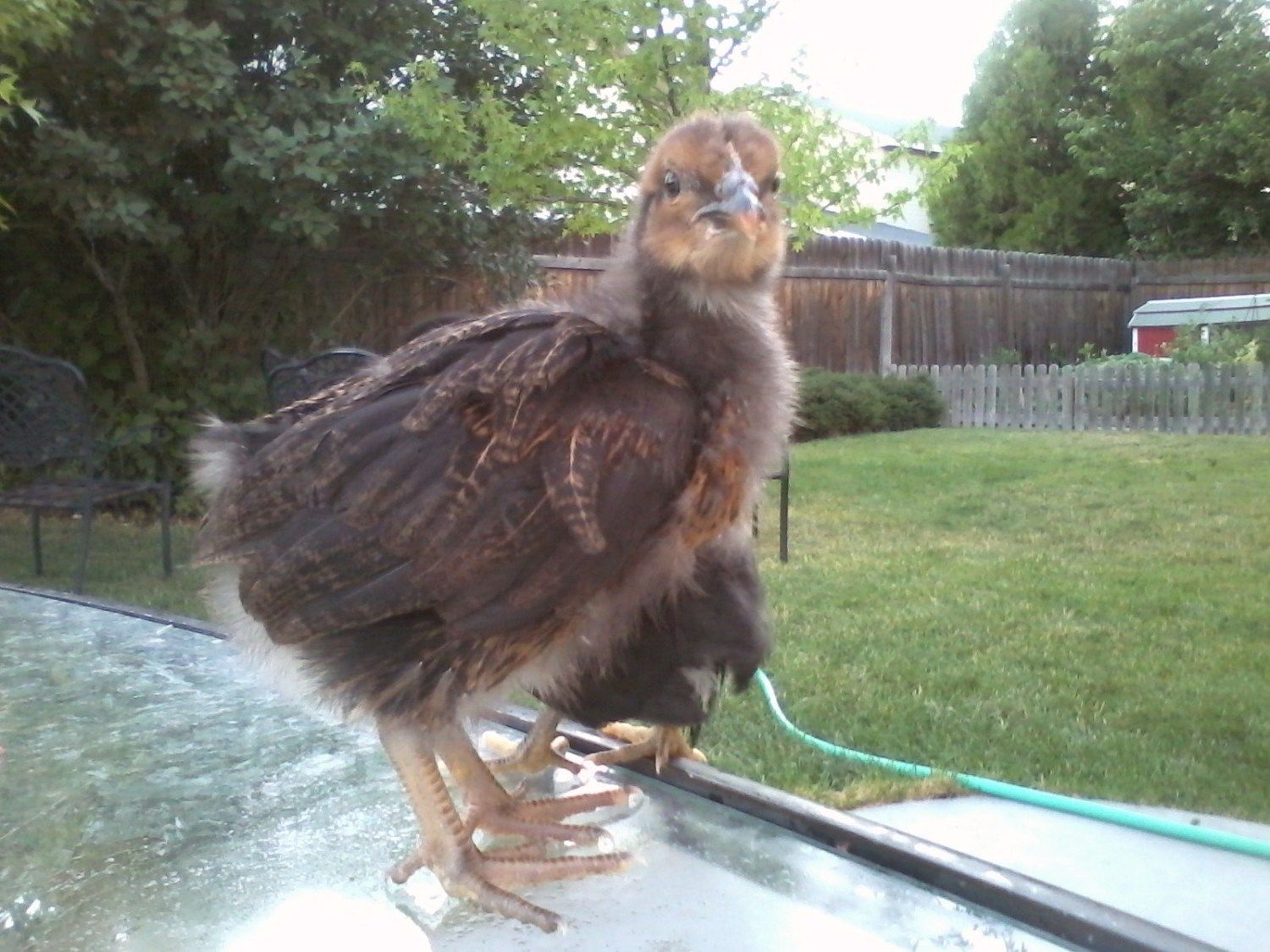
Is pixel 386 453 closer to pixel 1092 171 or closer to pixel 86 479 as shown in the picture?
pixel 86 479

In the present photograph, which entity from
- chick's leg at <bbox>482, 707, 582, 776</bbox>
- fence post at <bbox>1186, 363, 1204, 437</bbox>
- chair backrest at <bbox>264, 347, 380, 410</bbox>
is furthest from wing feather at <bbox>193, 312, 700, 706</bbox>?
fence post at <bbox>1186, 363, 1204, 437</bbox>

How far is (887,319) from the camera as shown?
14.9 m

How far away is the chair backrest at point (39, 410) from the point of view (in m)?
6.05

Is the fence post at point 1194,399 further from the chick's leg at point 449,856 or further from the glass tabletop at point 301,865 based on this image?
the chick's leg at point 449,856

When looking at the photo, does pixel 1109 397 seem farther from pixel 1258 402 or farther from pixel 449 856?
pixel 449 856

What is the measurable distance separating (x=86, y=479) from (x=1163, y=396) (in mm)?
10665

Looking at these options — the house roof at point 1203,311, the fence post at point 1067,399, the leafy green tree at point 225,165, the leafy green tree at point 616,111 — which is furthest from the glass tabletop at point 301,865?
the house roof at point 1203,311

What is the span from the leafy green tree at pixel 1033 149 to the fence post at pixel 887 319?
7379mm

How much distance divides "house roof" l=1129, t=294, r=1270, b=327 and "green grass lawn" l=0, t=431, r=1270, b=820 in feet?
22.0

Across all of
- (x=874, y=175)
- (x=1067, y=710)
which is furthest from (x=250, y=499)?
(x=874, y=175)

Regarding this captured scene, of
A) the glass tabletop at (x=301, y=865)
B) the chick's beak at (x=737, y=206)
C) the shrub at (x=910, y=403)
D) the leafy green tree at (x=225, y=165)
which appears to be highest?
the leafy green tree at (x=225, y=165)

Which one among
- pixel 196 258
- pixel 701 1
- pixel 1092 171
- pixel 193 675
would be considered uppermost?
pixel 1092 171

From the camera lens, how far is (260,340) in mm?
9086

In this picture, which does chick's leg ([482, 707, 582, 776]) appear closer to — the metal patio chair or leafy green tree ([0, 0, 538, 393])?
the metal patio chair
